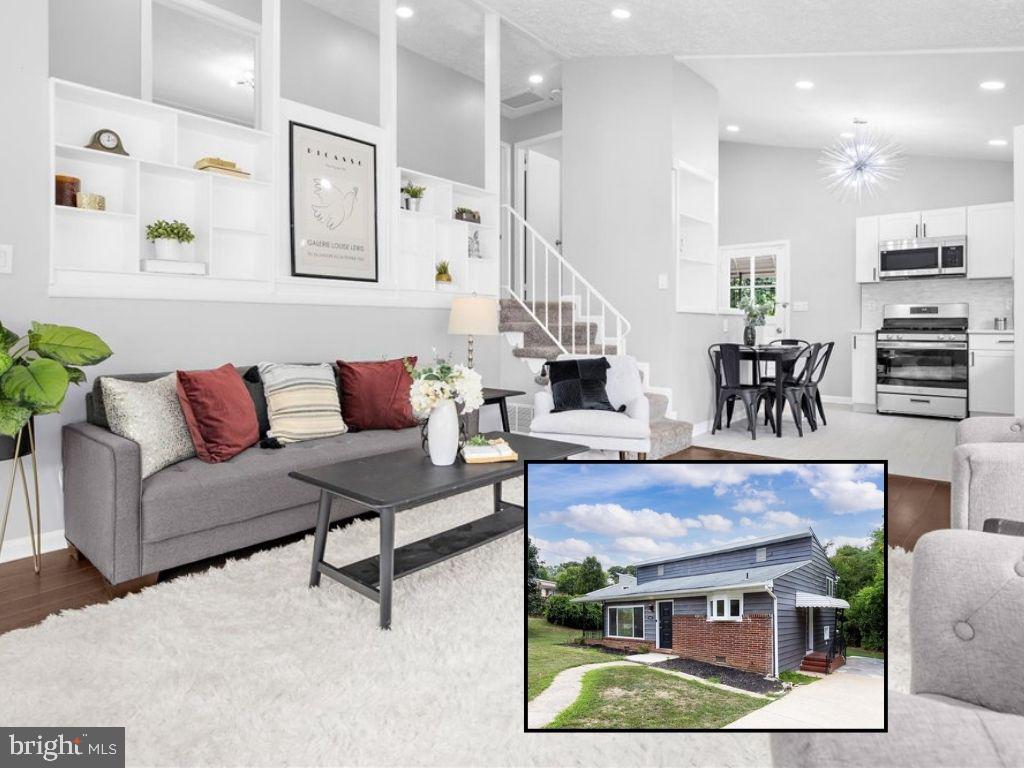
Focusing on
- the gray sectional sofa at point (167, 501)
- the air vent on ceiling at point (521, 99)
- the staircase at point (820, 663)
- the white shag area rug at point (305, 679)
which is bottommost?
the white shag area rug at point (305, 679)

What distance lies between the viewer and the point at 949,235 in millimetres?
7367

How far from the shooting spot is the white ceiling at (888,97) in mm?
5152

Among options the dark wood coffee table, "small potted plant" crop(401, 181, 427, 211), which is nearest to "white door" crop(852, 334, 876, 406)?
"small potted plant" crop(401, 181, 427, 211)

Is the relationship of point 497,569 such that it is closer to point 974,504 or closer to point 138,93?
point 974,504

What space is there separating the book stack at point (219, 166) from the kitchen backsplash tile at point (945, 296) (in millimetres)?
7561

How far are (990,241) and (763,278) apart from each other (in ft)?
8.52

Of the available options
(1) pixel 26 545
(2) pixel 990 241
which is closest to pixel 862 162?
(2) pixel 990 241

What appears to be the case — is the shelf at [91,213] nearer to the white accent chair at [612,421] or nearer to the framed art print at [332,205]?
the framed art print at [332,205]

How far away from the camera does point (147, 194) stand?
11.7 feet

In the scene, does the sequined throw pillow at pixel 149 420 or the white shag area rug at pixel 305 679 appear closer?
the white shag area rug at pixel 305 679

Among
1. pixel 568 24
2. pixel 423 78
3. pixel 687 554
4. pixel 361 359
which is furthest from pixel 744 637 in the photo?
pixel 423 78

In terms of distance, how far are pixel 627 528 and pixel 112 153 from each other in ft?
11.8

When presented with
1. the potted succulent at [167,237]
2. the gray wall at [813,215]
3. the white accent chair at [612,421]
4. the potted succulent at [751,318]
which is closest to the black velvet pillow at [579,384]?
the white accent chair at [612,421]

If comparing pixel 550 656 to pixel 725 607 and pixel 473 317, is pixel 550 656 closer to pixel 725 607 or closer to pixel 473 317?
pixel 725 607
